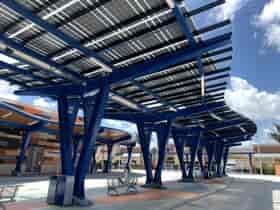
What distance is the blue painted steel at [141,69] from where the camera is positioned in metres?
8.42

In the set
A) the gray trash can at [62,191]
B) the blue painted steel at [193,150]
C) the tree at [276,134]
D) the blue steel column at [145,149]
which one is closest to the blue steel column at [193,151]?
the blue painted steel at [193,150]

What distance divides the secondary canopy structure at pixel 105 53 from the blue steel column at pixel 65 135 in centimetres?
5

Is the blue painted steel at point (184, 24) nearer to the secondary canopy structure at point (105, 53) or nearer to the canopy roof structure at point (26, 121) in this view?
the secondary canopy structure at point (105, 53)

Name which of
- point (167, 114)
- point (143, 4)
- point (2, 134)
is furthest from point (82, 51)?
point (2, 134)

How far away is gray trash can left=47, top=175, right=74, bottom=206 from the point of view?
9.76 metres

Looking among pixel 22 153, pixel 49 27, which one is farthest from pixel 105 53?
pixel 22 153

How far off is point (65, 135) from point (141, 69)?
4.63 m

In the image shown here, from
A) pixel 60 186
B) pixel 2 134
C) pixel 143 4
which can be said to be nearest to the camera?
pixel 143 4

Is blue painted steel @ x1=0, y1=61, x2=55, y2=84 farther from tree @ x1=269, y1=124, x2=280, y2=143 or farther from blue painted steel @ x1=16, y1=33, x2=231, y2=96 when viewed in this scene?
tree @ x1=269, y1=124, x2=280, y2=143

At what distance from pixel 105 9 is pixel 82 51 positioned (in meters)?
2.22

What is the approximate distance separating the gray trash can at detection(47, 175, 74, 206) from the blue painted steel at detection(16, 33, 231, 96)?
3.98 m

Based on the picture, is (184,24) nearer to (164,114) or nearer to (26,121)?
(164,114)

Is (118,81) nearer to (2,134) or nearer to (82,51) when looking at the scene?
(82,51)

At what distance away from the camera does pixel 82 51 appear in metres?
8.84
